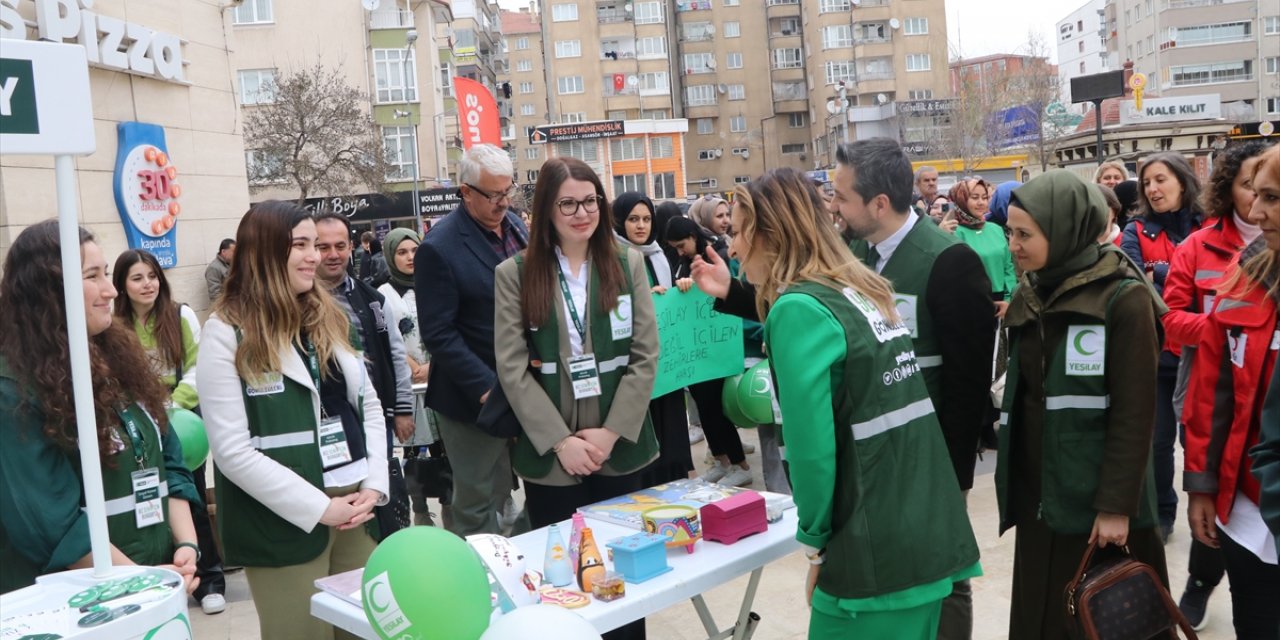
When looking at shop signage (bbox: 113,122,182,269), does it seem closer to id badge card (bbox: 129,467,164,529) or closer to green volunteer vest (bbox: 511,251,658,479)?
green volunteer vest (bbox: 511,251,658,479)

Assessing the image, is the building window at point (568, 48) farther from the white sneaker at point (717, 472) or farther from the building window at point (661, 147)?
the white sneaker at point (717, 472)

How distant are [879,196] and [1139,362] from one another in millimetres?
907

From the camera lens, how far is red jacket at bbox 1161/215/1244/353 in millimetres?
3955

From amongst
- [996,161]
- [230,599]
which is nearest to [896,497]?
[230,599]

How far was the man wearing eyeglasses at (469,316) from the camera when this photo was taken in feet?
13.4

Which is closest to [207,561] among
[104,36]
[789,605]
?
[789,605]

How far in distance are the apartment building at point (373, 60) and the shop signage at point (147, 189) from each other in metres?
16.6

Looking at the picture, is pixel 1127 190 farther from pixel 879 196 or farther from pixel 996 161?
pixel 996 161

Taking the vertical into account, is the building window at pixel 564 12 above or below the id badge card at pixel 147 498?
above

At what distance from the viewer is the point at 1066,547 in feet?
10.0

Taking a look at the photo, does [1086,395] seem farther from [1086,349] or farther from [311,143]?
[311,143]

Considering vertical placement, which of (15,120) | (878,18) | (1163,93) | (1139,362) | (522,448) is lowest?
(522,448)

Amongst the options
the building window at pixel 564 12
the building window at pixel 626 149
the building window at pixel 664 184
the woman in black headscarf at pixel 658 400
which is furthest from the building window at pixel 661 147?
the woman in black headscarf at pixel 658 400

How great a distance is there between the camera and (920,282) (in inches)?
129
